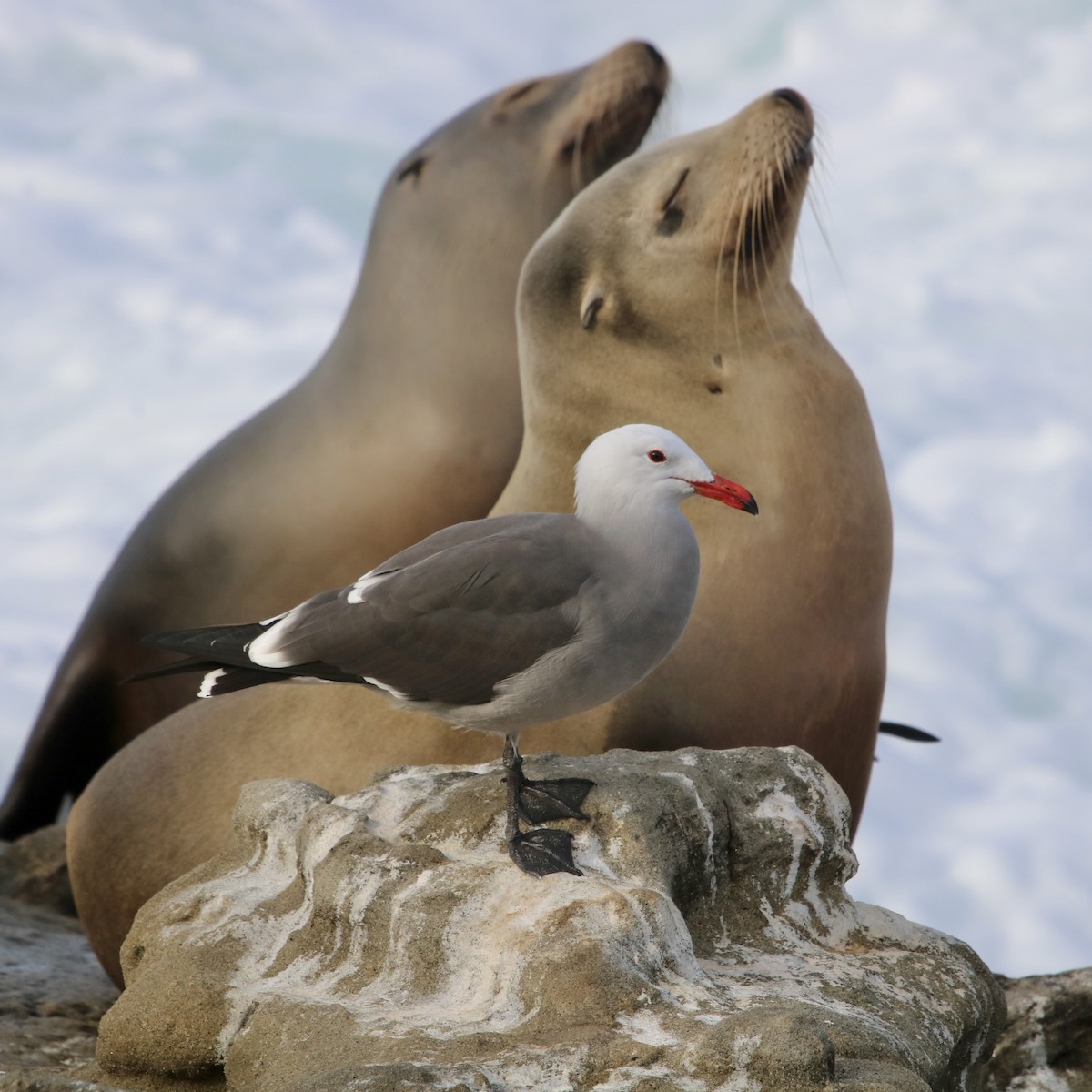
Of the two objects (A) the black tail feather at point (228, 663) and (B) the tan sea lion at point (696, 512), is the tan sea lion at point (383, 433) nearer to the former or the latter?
(B) the tan sea lion at point (696, 512)

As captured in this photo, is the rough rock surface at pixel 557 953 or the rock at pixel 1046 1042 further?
the rock at pixel 1046 1042

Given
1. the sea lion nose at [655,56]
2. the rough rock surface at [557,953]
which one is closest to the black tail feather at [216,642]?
the rough rock surface at [557,953]

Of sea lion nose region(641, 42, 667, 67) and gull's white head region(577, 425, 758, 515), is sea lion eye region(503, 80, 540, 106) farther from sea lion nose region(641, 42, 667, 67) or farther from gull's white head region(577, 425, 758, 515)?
gull's white head region(577, 425, 758, 515)

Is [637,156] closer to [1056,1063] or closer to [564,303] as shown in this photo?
[564,303]

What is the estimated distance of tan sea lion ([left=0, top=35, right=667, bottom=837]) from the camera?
544cm

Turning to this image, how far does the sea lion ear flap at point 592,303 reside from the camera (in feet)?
13.5

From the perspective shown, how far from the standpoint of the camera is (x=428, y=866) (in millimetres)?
2584

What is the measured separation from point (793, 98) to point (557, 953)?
2.84 meters

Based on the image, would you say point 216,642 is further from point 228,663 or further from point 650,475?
point 650,475

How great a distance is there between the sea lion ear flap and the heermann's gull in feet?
4.79

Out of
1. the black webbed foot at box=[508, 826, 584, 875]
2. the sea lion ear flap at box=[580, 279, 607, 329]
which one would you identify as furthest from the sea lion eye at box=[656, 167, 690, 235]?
the black webbed foot at box=[508, 826, 584, 875]

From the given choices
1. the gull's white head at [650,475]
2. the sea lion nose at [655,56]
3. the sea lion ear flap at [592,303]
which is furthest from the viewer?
the sea lion nose at [655,56]

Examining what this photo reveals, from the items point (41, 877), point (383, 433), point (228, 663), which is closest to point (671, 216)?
point (383, 433)

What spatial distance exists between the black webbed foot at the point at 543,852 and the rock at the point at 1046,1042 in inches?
53.7
